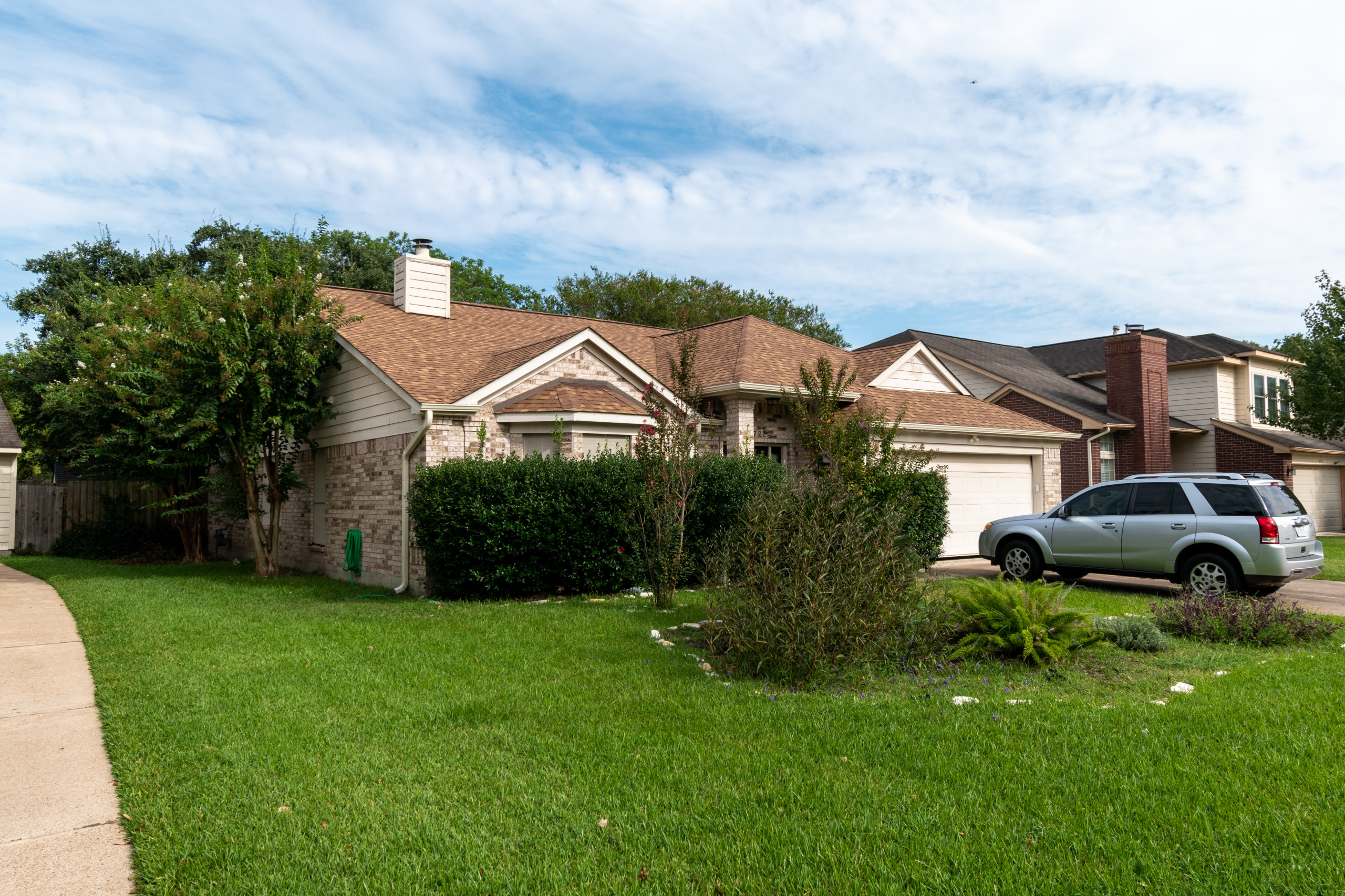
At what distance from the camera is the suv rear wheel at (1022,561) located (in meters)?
12.7

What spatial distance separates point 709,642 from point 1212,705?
389 cm

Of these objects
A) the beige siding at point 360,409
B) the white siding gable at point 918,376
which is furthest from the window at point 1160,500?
the beige siding at point 360,409

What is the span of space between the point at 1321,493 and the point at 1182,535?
21976mm

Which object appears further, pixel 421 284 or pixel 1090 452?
pixel 1090 452

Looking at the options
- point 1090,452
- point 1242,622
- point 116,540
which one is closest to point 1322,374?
point 1090,452

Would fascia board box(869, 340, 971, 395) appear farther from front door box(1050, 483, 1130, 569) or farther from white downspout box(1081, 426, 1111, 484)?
front door box(1050, 483, 1130, 569)

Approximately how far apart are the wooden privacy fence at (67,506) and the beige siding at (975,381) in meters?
21.6

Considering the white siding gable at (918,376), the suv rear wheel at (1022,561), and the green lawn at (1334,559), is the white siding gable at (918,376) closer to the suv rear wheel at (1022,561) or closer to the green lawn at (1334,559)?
the suv rear wheel at (1022,561)

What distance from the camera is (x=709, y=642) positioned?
24.8 feet

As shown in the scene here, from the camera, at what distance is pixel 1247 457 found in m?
24.5

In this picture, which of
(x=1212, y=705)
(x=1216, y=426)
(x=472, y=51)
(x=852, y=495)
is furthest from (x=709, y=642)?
(x=1216, y=426)

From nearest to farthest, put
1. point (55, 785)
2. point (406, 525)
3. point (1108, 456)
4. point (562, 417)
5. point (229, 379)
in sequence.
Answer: point (55, 785) < point (406, 525) < point (562, 417) < point (229, 379) < point (1108, 456)

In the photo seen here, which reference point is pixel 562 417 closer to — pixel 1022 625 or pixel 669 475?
pixel 669 475

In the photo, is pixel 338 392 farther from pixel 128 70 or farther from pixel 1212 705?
pixel 1212 705
